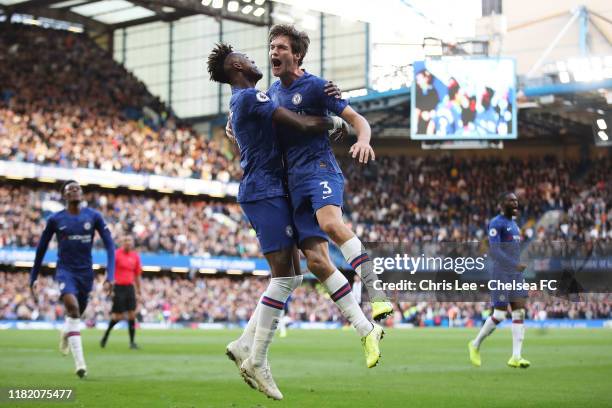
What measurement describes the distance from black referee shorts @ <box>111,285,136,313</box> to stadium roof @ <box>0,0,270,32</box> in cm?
3031

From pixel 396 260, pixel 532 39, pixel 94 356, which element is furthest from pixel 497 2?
pixel 94 356

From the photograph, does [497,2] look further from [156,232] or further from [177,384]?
[177,384]

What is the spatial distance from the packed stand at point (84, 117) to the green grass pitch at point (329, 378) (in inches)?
1004

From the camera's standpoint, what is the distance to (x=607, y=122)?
179ft

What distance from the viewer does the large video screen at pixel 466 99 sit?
141 ft

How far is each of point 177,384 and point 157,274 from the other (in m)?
38.2

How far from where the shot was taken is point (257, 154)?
8227 mm

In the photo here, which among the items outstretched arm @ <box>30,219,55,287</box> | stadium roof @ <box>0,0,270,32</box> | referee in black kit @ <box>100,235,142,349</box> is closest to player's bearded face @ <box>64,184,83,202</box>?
outstretched arm @ <box>30,219,55,287</box>

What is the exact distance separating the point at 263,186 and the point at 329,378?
217 inches

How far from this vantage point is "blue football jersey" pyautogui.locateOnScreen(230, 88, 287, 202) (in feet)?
26.7

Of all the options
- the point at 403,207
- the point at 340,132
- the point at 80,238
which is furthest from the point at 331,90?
the point at 403,207

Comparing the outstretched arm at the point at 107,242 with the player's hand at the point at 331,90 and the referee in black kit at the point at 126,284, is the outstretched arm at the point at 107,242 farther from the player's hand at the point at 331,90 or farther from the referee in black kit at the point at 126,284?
the referee in black kit at the point at 126,284

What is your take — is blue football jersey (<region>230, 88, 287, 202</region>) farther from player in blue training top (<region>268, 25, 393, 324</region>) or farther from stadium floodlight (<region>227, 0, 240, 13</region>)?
stadium floodlight (<region>227, 0, 240, 13</region>)

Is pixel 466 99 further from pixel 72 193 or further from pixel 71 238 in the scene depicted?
pixel 72 193
